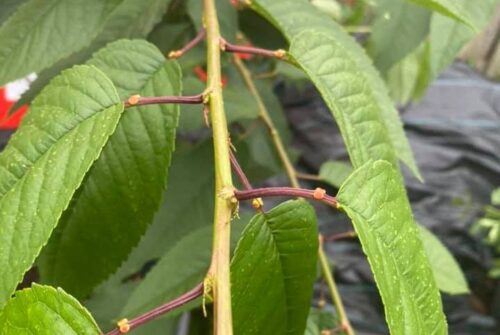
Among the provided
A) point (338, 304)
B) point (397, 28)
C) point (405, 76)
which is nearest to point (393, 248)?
point (338, 304)

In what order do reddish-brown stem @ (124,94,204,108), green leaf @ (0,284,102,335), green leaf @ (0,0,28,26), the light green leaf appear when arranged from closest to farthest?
green leaf @ (0,284,102,335) < reddish-brown stem @ (124,94,204,108) < the light green leaf < green leaf @ (0,0,28,26)

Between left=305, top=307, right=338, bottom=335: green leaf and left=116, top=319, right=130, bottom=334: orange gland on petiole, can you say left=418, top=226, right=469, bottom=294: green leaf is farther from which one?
left=116, top=319, right=130, bottom=334: orange gland on petiole

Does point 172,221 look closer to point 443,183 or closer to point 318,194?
point 318,194

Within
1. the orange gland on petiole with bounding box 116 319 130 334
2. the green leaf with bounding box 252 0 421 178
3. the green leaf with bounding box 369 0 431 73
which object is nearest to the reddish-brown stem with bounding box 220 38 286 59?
the green leaf with bounding box 252 0 421 178

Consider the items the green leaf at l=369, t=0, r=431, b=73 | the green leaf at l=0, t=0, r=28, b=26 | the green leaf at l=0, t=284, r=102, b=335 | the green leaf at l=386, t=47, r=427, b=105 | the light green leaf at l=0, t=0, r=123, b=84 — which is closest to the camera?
the green leaf at l=0, t=284, r=102, b=335

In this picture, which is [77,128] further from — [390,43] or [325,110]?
[325,110]

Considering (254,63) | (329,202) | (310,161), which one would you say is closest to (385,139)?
(329,202)
